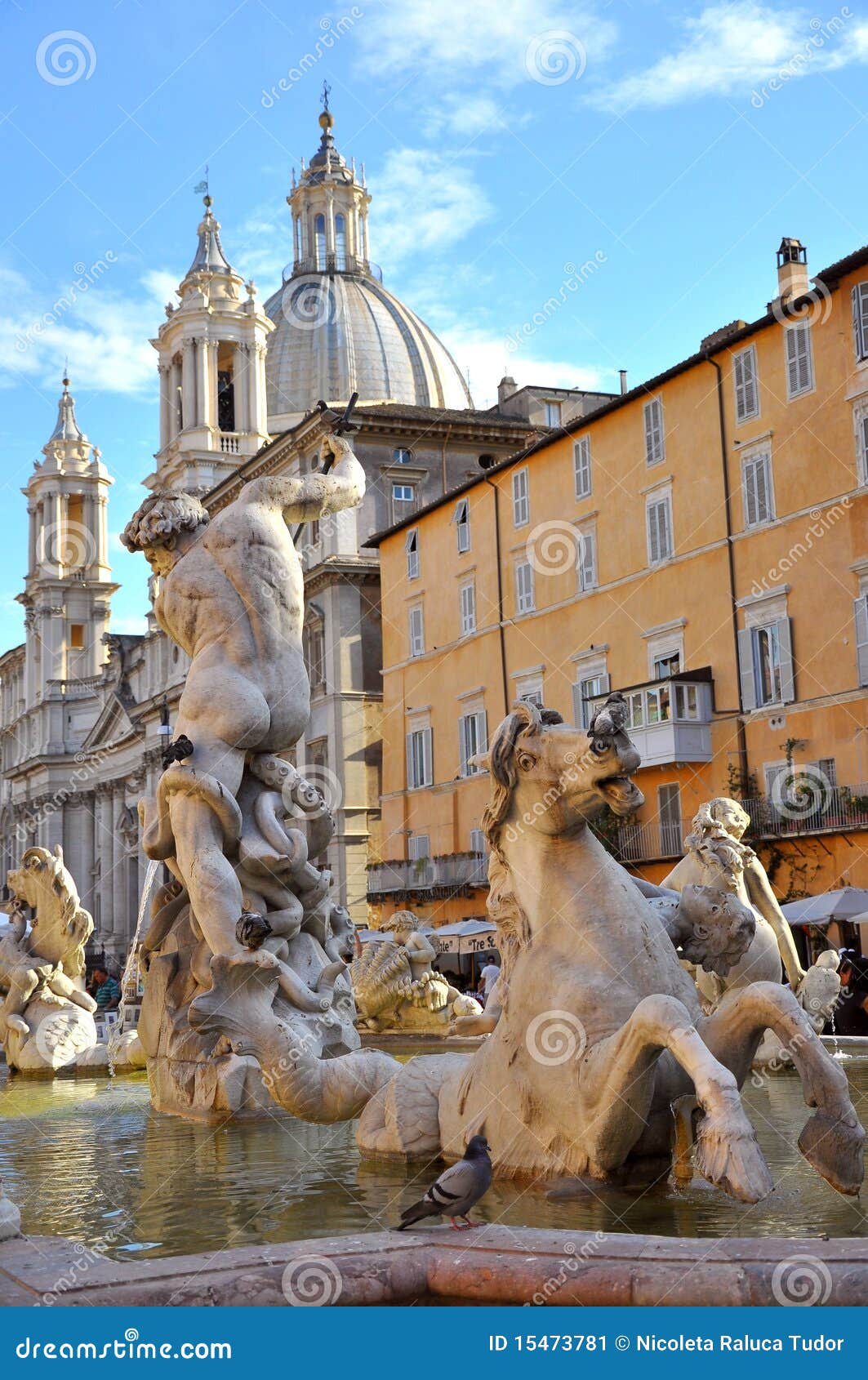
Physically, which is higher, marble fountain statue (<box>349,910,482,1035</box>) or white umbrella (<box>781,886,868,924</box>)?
white umbrella (<box>781,886,868,924</box>)

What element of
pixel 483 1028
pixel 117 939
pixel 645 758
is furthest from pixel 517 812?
pixel 117 939

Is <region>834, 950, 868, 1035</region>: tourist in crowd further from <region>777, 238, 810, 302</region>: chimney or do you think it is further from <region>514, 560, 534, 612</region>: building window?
<region>514, 560, 534, 612</region>: building window

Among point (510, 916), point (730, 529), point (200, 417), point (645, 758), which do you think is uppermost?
point (200, 417)

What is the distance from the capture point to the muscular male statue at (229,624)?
5617mm

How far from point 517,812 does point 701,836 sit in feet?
8.83

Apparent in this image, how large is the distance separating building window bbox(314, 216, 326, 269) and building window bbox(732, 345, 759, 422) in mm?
50989

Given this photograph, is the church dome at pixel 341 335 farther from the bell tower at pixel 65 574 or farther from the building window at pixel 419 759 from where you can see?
the building window at pixel 419 759

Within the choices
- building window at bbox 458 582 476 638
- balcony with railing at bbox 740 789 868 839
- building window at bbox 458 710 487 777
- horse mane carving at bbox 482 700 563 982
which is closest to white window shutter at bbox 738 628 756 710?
balcony with railing at bbox 740 789 868 839

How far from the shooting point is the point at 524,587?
1622 inches

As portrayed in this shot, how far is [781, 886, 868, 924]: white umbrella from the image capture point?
22578 millimetres

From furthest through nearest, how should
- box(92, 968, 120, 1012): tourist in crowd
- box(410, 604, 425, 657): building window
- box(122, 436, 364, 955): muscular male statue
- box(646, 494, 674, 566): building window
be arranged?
box(410, 604, 425, 657): building window, box(646, 494, 674, 566): building window, box(92, 968, 120, 1012): tourist in crowd, box(122, 436, 364, 955): muscular male statue

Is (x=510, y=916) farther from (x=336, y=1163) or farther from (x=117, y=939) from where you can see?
(x=117, y=939)

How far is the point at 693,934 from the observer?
3781 millimetres

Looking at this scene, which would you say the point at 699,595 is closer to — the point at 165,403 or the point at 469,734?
the point at 469,734
